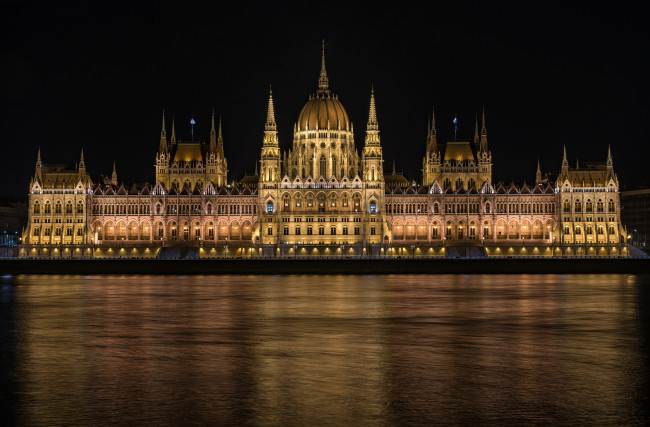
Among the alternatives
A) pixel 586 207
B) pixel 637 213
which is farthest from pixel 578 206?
pixel 637 213

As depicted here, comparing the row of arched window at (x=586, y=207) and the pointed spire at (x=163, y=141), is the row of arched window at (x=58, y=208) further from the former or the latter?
the row of arched window at (x=586, y=207)

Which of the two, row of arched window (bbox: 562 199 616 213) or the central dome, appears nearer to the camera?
row of arched window (bbox: 562 199 616 213)

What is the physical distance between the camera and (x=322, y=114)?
137m

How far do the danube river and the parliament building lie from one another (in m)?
56.5

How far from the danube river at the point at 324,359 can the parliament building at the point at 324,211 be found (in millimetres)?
56485

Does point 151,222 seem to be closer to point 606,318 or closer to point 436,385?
point 606,318

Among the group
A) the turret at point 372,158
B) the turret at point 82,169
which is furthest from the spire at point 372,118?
the turret at point 82,169

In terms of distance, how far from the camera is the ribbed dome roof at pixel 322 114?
136 metres

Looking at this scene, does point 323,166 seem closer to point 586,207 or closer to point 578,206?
point 578,206

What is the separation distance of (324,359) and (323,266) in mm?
65032

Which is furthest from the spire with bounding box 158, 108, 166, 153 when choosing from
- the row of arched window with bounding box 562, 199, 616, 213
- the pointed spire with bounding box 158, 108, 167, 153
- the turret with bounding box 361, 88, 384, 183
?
the row of arched window with bounding box 562, 199, 616, 213

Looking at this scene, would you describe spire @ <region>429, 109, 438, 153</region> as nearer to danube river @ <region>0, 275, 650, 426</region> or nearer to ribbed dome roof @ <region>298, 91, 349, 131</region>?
ribbed dome roof @ <region>298, 91, 349, 131</region>

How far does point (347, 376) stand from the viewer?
102 feet

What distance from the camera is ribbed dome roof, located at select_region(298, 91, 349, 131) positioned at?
136m
